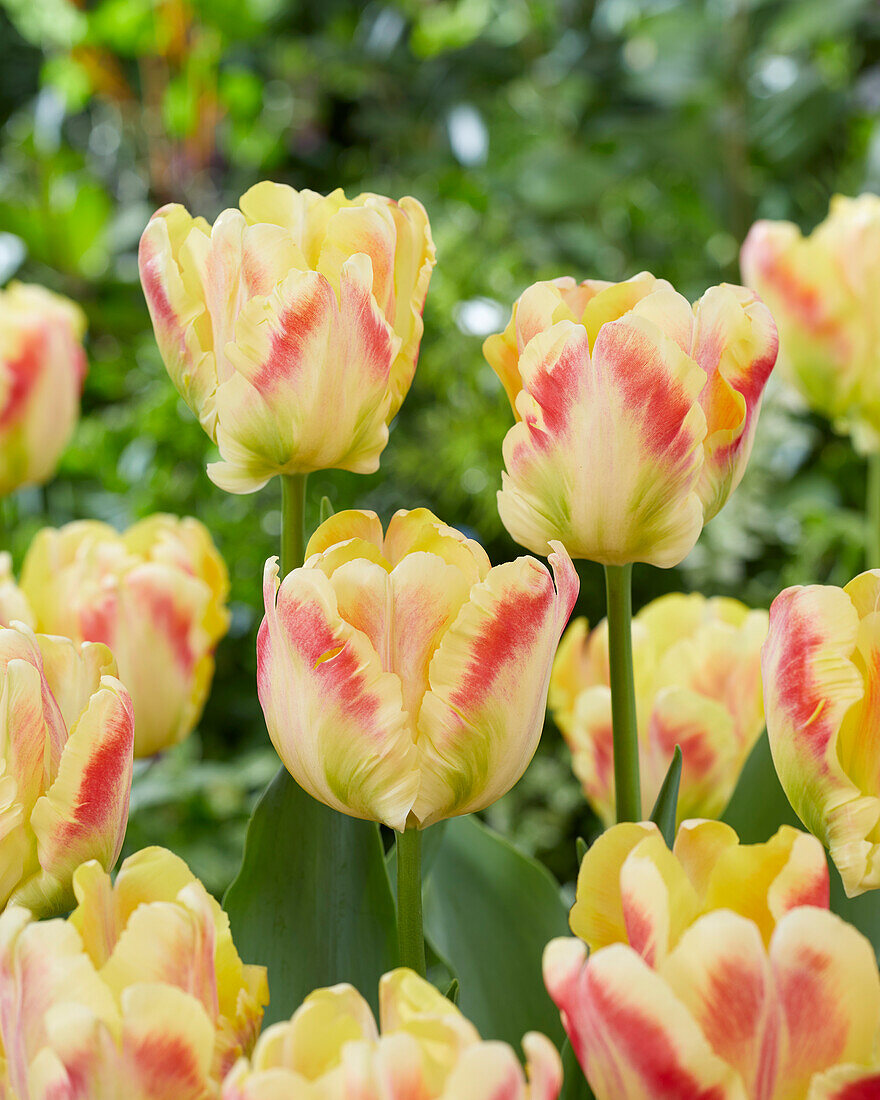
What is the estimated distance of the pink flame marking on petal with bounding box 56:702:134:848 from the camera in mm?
192

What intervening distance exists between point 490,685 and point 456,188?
992 mm

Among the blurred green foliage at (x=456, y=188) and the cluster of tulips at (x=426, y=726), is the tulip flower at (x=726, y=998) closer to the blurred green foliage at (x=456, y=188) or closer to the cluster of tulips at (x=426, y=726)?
the cluster of tulips at (x=426, y=726)

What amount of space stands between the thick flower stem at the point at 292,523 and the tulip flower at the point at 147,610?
0.09 metres

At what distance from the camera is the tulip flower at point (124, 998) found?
15 centimetres

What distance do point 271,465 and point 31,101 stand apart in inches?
72.6

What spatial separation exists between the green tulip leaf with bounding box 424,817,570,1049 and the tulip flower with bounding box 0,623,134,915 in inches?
4.0

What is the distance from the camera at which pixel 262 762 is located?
75cm

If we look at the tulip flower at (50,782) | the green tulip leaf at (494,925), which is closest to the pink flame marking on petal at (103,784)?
the tulip flower at (50,782)

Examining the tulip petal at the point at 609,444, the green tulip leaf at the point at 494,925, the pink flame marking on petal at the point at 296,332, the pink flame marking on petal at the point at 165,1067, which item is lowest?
the green tulip leaf at the point at 494,925

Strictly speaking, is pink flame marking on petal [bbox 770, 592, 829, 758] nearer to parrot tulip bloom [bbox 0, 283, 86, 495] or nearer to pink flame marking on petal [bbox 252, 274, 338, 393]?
pink flame marking on petal [bbox 252, 274, 338, 393]

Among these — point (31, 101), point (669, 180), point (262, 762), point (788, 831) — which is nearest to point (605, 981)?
point (788, 831)

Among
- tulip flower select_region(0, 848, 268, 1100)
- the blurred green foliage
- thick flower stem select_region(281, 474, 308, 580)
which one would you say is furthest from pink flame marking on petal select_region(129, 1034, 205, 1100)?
the blurred green foliage

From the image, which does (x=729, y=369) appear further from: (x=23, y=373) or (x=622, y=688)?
(x=23, y=373)

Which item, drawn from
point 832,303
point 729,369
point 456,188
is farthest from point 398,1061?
point 456,188
